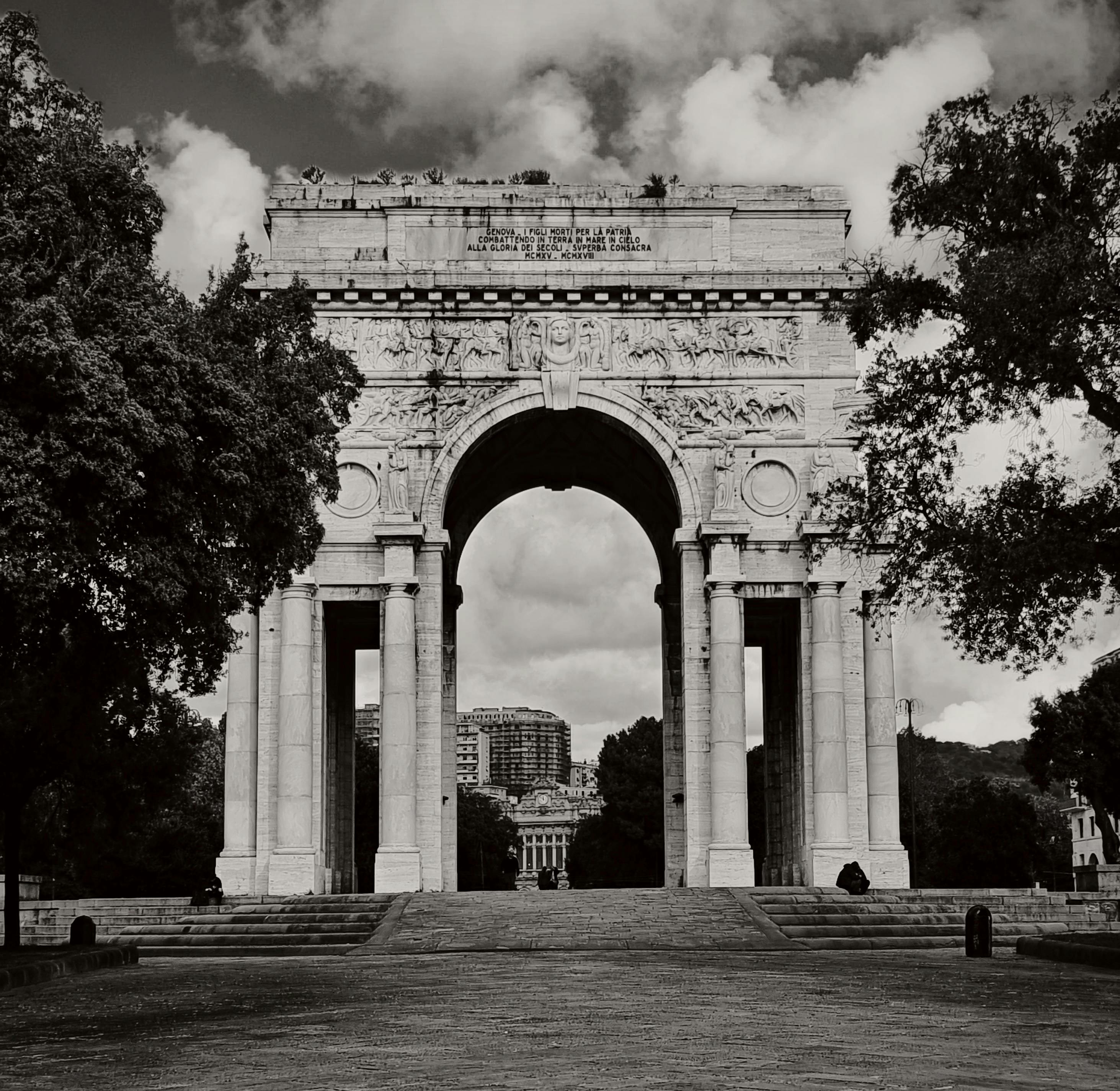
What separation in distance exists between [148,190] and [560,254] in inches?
892

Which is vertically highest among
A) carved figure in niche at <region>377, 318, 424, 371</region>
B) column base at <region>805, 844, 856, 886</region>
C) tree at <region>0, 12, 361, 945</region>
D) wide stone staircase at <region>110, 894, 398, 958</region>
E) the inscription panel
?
the inscription panel

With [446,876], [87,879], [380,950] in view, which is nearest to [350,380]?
[380,950]

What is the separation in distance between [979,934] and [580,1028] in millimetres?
14441

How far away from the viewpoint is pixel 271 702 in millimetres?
42844

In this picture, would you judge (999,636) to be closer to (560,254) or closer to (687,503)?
(687,503)

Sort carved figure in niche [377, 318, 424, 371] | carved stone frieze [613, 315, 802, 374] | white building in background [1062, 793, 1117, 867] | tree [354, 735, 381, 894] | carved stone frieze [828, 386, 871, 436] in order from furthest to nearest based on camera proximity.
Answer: white building in background [1062, 793, 1117, 867]
tree [354, 735, 381, 894]
carved stone frieze [613, 315, 802, 374]
carved figure in niche [377, 318, 424, 371]
carved stone frieze [828, 386, 871, 436]

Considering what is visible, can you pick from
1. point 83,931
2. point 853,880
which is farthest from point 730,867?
point 83,931

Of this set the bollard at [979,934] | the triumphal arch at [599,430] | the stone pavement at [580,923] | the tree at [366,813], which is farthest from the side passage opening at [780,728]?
the tree at [366,813]

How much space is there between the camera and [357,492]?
43.7m

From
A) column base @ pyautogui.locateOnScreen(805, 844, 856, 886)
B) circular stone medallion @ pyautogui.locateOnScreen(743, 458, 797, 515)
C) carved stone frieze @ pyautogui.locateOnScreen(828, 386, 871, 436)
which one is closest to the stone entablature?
carved stone frieze @ pyautogui.locateOnScreen(828, 386, 871, 436)

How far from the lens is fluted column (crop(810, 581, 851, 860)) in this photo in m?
41.7

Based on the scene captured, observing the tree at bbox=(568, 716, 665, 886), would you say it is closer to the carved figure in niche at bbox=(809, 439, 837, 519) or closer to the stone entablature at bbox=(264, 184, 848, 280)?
the carved figure in niche at bbox=(809, 439, 837, 519)

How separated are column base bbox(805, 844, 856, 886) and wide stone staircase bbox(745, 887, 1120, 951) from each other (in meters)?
1.57

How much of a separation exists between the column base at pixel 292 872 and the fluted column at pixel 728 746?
34.5 feet
